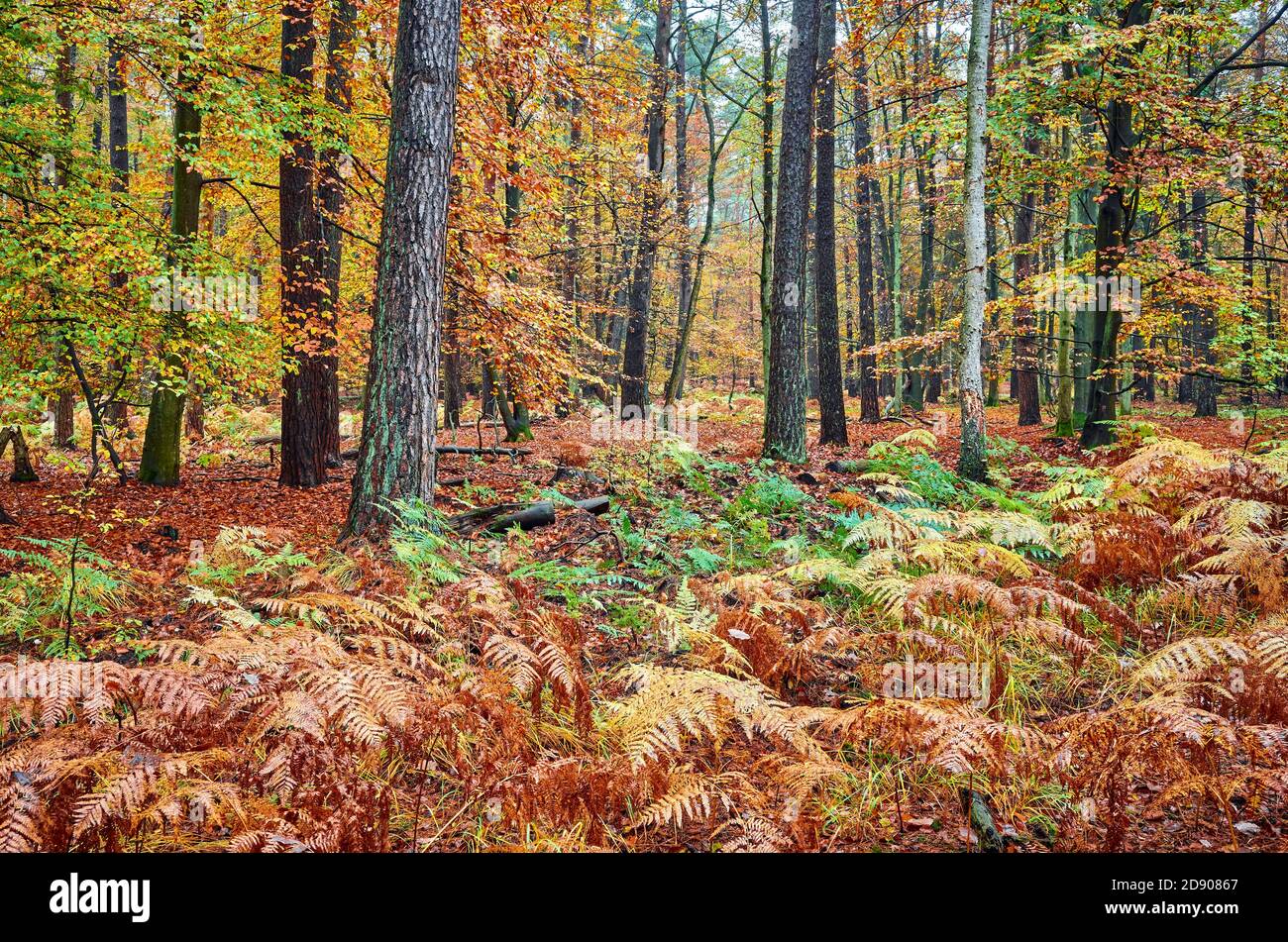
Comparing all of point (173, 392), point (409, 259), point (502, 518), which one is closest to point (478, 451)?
point (173, 392)

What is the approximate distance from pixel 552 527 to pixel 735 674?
11.8 feet

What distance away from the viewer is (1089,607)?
4.43 m

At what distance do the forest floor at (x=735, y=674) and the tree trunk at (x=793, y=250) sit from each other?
3372 mm

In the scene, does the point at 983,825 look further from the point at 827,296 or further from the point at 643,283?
the point at 643,283

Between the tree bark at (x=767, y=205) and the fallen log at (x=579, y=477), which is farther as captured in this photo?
the tree bark at (x=767, y=205)

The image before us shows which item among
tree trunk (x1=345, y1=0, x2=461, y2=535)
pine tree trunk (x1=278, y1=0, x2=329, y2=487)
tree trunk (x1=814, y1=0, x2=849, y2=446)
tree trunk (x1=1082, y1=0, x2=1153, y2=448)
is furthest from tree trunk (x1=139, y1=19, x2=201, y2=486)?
tree trunk (x1=1082, y1=0, x2=1153, y2=448)

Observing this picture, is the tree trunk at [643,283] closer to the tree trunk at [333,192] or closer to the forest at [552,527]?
the forest at [552,527]

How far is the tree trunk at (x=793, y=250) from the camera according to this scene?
10250 mm

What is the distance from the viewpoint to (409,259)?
5809 mm

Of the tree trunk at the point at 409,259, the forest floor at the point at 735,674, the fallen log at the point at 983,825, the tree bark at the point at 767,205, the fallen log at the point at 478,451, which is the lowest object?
the fallen log at the point at 983,825

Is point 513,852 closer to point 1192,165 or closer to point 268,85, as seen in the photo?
point 268,85

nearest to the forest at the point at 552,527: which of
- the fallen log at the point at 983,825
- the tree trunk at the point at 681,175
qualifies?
the fallen log at the point at 983,825

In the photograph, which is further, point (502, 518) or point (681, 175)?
point (681, 175)

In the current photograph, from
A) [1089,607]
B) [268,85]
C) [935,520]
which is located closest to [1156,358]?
[935,520]
